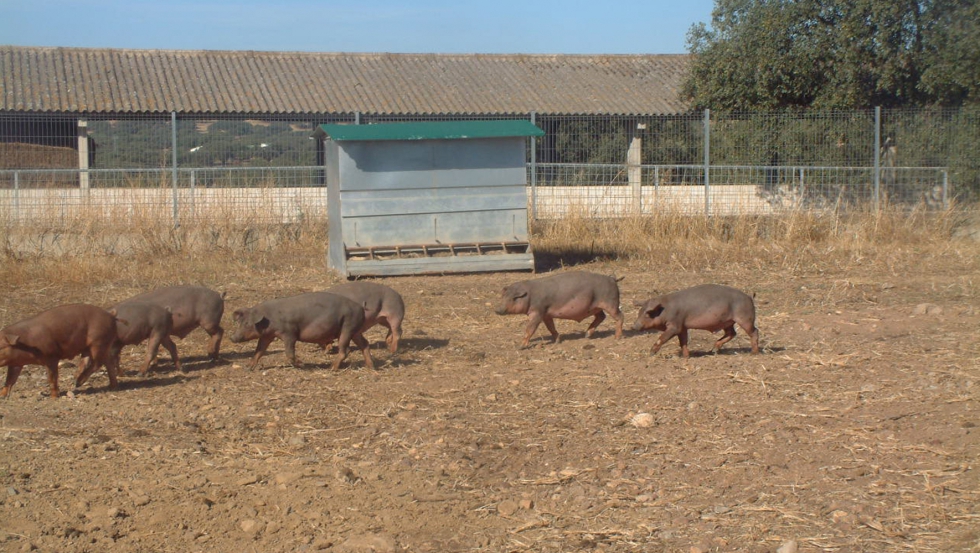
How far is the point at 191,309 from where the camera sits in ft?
28.3

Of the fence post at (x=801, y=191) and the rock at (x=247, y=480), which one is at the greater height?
the fence post at (x=801, y=191)

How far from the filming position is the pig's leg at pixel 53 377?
7309 millimetres

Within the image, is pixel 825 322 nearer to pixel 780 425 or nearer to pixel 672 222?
pixel 780 425

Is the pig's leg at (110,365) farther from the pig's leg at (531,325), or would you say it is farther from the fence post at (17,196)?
the fence post at (17,196)

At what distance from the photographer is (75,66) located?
27.8 m

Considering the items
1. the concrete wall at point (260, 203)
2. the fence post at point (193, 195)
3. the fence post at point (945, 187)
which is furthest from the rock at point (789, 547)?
the fence post at point (945, 187)

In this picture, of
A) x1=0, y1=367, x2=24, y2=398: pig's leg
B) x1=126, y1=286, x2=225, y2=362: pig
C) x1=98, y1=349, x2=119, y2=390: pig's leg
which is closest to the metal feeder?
x1=126, y1=286, x2=225, y2=362: pig

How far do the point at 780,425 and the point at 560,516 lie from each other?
6.50 feet

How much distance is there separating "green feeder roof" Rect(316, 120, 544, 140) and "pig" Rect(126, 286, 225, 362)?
5.57 meters

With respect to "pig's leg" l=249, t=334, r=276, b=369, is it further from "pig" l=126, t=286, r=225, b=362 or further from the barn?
the barn

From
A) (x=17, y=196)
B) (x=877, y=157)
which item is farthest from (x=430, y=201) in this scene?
(x=877, y=157)

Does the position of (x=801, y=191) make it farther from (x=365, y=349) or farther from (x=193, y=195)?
(x=365, y=349)

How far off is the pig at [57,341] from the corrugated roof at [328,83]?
758 inches

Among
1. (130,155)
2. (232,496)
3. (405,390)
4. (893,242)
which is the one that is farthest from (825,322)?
(130,155)
